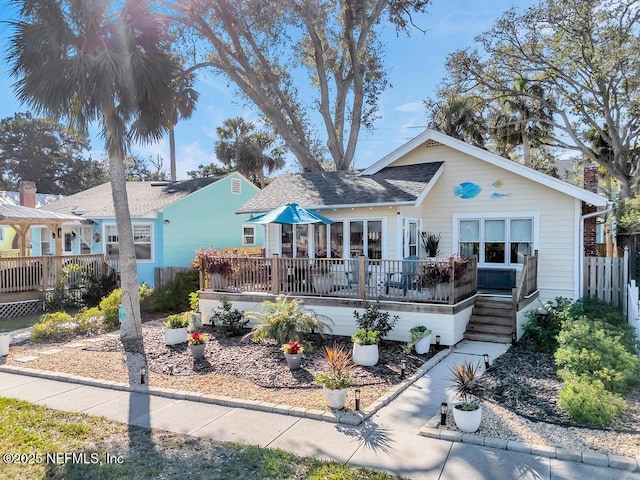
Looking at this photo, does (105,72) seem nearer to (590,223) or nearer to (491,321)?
(491,321)

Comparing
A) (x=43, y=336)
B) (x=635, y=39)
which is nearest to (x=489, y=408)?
(x=43, y=336)

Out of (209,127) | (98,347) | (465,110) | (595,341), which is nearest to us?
(595,341)

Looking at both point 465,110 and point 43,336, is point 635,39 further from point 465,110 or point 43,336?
point 43,336

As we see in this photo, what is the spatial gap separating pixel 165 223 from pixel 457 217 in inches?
463

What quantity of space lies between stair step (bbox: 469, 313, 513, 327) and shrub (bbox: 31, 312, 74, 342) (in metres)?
10.7

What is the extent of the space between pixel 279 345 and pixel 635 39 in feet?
67.8

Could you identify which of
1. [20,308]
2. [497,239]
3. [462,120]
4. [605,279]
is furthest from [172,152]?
[605,279]

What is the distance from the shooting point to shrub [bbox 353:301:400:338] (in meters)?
9.62

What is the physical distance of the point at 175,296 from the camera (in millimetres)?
15164

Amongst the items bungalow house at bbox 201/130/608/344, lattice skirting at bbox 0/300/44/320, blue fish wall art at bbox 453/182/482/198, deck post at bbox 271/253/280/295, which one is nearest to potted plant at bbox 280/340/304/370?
bungalow house at bbox 201/130/608/344

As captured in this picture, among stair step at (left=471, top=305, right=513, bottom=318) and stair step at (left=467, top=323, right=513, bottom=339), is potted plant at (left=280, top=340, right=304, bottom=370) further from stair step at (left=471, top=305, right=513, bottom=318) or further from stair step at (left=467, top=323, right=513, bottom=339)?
stair step at (left=471, top=305, right=513, bottom=318)

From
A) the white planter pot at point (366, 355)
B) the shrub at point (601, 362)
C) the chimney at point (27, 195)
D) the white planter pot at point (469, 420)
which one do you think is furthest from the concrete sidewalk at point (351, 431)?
the chimney at point (27, 195)

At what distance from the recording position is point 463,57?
73.7 ft

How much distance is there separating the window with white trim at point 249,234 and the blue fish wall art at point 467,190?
476 inches
